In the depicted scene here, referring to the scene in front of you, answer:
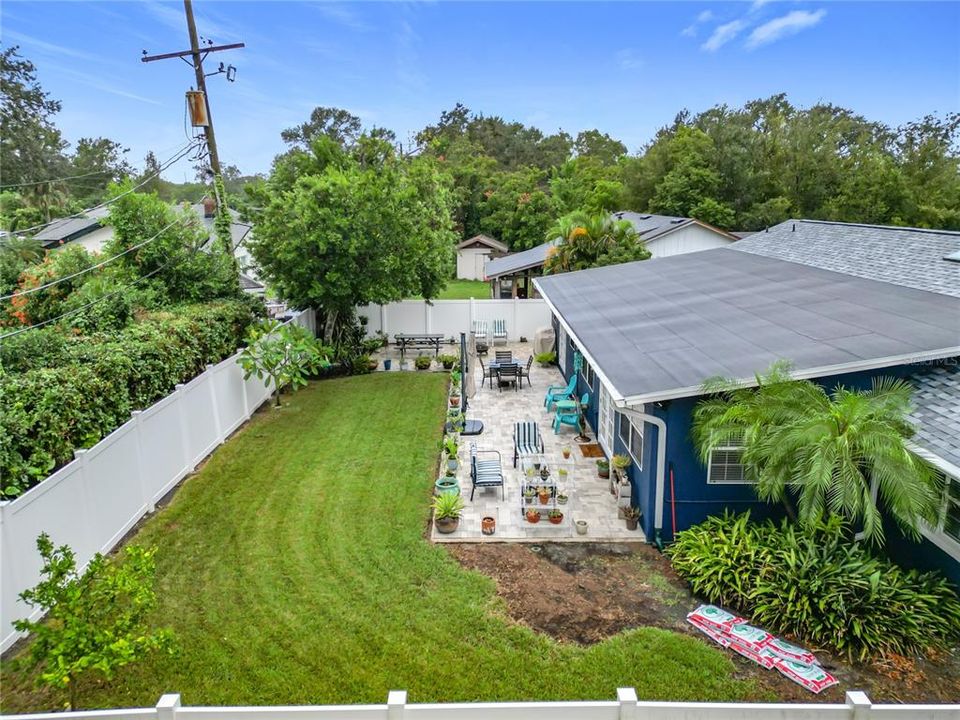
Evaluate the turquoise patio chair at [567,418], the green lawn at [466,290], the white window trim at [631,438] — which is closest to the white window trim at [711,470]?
the white window trim at [631,438]

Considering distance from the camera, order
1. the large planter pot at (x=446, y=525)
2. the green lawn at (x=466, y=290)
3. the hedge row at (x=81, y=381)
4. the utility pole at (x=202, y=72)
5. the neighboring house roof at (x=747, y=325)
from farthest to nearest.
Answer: the green lawn at (x=466, y=290) → the utility pole at (x=202, y=72) → the large planter pot at (x=446, y=525) → the neighboring house roof at (x=747, y=325) → the hedge row at (x=81, y=381)

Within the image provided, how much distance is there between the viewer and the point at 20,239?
2261 centimetres

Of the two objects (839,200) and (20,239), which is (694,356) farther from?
(839,200)

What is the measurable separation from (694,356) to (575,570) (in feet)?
12.1

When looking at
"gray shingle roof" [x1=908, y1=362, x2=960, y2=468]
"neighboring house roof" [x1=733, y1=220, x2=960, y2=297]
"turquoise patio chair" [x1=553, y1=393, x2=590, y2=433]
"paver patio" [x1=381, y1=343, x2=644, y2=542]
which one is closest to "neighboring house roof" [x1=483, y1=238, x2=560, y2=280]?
"neighboring house roof" [x1=733, y1=220, x2=960, y2=297]

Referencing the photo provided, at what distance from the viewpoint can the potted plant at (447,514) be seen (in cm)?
860

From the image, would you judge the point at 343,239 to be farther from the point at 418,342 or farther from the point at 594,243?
the point at 594,243

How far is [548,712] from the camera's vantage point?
405 centimetres

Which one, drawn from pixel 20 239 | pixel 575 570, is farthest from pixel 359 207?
pixel 20 239

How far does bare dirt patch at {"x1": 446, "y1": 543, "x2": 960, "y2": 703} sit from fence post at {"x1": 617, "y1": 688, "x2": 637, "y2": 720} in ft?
7.16

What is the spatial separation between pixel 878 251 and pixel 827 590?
1044 cm

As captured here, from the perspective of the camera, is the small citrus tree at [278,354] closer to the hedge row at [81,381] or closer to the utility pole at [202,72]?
the hedge row at [81,381]

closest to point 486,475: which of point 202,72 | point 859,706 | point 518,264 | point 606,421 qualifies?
point 606,421

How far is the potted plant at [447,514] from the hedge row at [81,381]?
5.00 m
